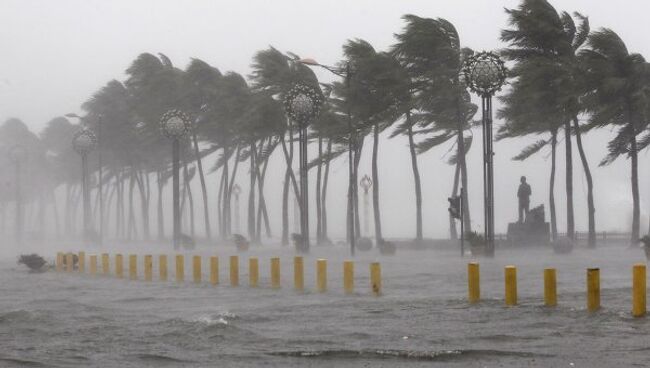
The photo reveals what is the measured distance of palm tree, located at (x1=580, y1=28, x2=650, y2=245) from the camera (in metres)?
49.5

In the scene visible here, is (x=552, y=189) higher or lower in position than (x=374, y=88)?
lower

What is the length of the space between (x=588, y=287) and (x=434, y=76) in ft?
122

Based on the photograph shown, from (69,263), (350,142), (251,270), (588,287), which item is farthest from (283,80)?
(588,287)

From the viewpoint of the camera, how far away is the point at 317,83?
218ft

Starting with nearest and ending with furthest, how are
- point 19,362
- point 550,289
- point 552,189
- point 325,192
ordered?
point 19,362 < point 550,289 < point 552,189 < point 325,192

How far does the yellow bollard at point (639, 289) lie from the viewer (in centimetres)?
1731

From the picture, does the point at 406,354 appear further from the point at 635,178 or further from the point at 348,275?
the point at 635,178

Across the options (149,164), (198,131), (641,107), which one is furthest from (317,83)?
(149,164)

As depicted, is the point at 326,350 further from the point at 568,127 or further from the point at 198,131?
the point at 198,131

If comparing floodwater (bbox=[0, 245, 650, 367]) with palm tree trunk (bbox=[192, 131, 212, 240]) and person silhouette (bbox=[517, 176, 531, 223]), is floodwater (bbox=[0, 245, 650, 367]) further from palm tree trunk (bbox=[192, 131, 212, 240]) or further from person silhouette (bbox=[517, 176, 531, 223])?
palm tree trunk (bbox=[192, 131, 212, 240])

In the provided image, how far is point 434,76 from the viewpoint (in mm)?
55250

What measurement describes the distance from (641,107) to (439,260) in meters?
12.5

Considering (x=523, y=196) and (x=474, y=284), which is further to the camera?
(x=523, y=196)

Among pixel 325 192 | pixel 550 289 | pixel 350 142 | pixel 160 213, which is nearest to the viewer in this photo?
pixel 550 289
